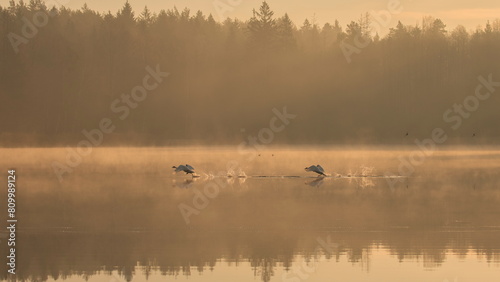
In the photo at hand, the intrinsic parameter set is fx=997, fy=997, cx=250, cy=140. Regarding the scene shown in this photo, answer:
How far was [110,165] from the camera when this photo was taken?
51312 mm

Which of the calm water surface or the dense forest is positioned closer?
the calm water surface

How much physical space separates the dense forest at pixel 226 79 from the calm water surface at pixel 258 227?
48434 mm

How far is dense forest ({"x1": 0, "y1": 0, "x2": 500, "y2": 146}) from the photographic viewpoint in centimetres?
Result: 10512

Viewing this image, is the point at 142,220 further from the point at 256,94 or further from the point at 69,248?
the point at 256,94

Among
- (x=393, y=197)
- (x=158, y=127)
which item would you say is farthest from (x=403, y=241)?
(x=158, y=127)

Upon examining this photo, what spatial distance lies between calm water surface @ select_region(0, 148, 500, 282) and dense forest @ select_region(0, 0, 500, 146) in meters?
48.4

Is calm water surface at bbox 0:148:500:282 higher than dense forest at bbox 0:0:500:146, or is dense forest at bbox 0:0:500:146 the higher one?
dense forest at bbox 0:0:500:146

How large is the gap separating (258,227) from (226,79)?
10727 cm

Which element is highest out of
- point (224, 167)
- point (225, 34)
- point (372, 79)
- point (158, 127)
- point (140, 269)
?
point (225, 34)

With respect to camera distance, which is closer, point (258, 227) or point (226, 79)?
point (258, 227)

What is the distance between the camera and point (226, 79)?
433 ft

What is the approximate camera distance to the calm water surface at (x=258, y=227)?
19969 mm

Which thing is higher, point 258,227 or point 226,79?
point 226,79

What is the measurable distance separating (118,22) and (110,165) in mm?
78590
